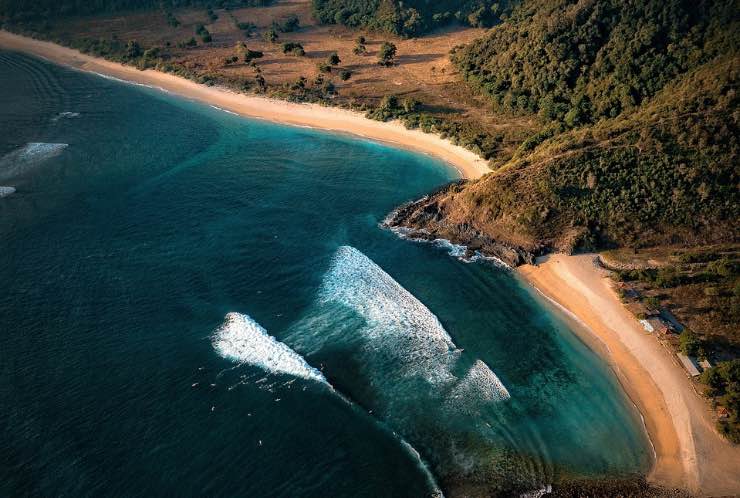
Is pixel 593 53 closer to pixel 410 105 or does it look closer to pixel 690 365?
pixel 410 105

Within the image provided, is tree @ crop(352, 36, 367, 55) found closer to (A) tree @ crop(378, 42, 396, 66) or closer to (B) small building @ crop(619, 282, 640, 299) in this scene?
(A) tree @ crop(378, 42, 396, 66)

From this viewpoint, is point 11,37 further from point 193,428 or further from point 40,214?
point 193,428

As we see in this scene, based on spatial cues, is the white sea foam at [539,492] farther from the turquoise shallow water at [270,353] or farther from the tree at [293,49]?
the tree at [293,49]

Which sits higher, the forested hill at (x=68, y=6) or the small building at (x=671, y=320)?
the forested hill at (x=68, y=6)

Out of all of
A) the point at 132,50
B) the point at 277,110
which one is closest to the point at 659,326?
the point at 277,110

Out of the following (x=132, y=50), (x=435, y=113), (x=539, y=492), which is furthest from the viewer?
(x=132, y=50)

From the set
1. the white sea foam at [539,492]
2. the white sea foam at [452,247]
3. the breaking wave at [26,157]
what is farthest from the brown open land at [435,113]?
the breaking wave at [26,157]

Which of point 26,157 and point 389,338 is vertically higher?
point 26,157

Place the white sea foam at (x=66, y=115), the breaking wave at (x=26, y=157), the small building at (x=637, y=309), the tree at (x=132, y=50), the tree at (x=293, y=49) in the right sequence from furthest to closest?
the tree at (x=132, y=50)
the tree at (x=293, y=49)
the white sea foam at (x=66, y=115)
the breaking wave at (x=26, y=157)
the small building at (x=637, y=309)
